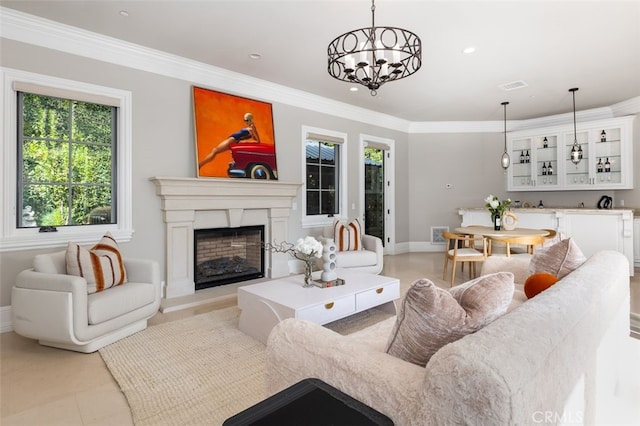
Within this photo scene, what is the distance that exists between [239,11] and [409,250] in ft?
18.9

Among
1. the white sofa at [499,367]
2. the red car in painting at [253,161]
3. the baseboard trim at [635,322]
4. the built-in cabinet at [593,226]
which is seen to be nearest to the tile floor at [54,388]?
the white sofa at [499,367]

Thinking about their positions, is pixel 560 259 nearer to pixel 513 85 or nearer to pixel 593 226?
pixel 513 85

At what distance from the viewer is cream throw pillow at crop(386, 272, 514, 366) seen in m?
1.17

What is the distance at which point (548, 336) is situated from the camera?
98 centimetres

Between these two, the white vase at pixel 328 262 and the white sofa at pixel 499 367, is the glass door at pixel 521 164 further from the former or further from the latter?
the white sofa at pixel 499 367

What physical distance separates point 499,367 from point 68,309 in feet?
9.20

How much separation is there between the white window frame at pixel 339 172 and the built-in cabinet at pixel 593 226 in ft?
10.5

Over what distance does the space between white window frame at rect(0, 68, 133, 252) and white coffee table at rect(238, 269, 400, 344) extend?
1820mm

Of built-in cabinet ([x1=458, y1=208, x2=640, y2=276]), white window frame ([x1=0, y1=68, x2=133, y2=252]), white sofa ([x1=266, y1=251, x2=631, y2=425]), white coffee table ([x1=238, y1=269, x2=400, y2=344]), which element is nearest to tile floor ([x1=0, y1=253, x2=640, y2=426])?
white window frame ([x1=0, y1=68, x2=133, y2=252])

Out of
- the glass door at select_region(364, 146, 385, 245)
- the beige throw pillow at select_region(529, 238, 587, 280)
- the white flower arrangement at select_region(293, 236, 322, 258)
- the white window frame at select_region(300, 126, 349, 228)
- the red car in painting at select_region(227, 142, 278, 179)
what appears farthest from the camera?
the glass door at select_region(364, 146, 385, 245)

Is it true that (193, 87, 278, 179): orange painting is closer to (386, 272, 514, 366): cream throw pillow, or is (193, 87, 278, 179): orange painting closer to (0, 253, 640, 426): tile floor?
(0, 253, 640, 426): tile floor

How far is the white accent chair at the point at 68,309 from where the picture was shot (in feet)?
8.17

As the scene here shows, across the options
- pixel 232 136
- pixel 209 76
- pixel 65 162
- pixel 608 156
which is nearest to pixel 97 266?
pixel 65 162

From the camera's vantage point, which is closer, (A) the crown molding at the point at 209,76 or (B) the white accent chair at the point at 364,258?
(A) the crown molding at the point at 209,76
